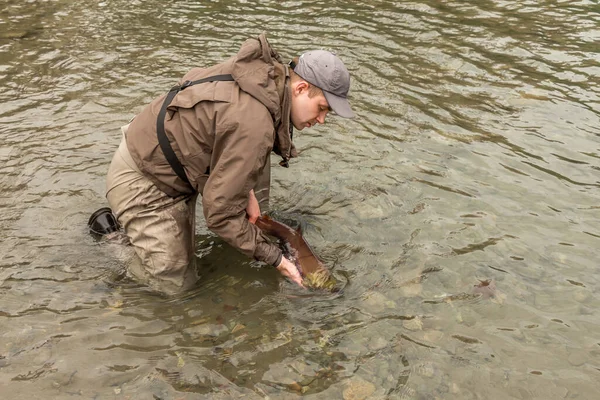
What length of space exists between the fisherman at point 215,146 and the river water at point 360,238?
652mm

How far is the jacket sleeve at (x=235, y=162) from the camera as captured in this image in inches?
164

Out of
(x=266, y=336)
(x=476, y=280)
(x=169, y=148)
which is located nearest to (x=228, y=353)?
(x=266, y=336)

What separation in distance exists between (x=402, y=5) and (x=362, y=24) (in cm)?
177

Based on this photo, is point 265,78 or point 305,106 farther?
point 305,106

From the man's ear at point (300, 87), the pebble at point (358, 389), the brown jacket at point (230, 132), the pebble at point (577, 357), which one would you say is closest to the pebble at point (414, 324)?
the pebble at point (358, 389)

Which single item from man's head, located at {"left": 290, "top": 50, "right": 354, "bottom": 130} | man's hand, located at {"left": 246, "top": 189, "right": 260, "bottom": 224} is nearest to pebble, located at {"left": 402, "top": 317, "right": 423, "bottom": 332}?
man's hand, located at {"left": 246, "top": 189, "right": 260, "bottom": 224}

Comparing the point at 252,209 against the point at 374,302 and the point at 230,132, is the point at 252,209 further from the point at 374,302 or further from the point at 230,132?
the point at 374,302

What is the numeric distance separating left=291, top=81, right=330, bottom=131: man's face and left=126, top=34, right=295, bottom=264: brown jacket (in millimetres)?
103

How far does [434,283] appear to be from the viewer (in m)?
5.53

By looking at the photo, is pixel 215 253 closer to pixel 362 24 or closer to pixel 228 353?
pixel 228 353

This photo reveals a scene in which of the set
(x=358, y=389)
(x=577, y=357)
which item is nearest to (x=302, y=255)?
(x=358, y=389)

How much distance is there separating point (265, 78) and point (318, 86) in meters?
0.46

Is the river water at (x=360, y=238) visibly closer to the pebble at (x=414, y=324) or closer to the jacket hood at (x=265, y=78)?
the pebble at (x=414, y=324)

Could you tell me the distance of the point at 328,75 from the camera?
4.39 meters
